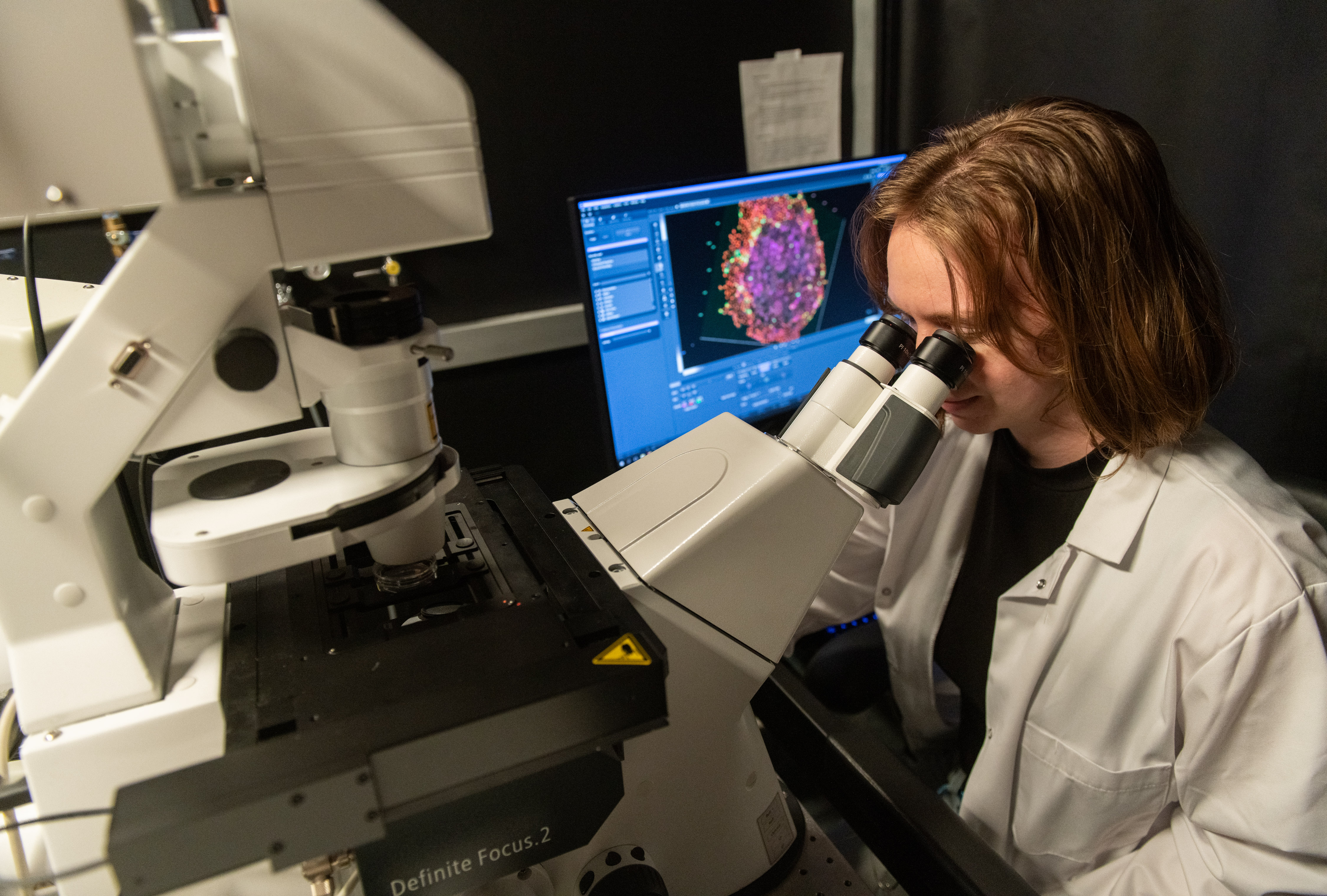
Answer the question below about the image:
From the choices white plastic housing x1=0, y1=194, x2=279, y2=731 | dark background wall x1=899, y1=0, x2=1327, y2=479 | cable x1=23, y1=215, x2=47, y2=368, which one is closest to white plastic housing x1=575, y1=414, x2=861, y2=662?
white plastic housing x1=0, y1=194, x2=279, y2=731

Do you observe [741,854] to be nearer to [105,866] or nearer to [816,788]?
[816,788]

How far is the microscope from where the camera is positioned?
0.44 meters

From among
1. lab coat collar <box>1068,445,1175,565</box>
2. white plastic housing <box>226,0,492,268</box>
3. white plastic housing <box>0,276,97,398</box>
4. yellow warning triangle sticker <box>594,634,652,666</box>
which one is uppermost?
white plastic housing <box>226,0,492,268</box>

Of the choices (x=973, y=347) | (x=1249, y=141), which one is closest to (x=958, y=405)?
(x=973, y=347)

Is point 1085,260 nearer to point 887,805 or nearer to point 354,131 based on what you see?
point 887,805

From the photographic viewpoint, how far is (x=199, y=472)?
1.92 feet

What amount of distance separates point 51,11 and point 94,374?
0.20 meters

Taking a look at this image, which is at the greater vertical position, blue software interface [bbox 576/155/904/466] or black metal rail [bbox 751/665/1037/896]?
blue software interface [bbox 576/155/904/466]

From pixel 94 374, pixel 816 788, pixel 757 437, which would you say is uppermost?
pixel 94 374

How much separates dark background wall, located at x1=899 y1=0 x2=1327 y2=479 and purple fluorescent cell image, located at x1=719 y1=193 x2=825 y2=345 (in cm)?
55

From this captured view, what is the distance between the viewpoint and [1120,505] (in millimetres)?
909

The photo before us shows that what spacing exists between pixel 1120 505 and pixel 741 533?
55cm

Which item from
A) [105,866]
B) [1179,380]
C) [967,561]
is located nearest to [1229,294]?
[1179,380]

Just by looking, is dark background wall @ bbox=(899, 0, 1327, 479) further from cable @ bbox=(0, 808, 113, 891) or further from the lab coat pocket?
cable @ bbox=(0, 808, 113, 891)
